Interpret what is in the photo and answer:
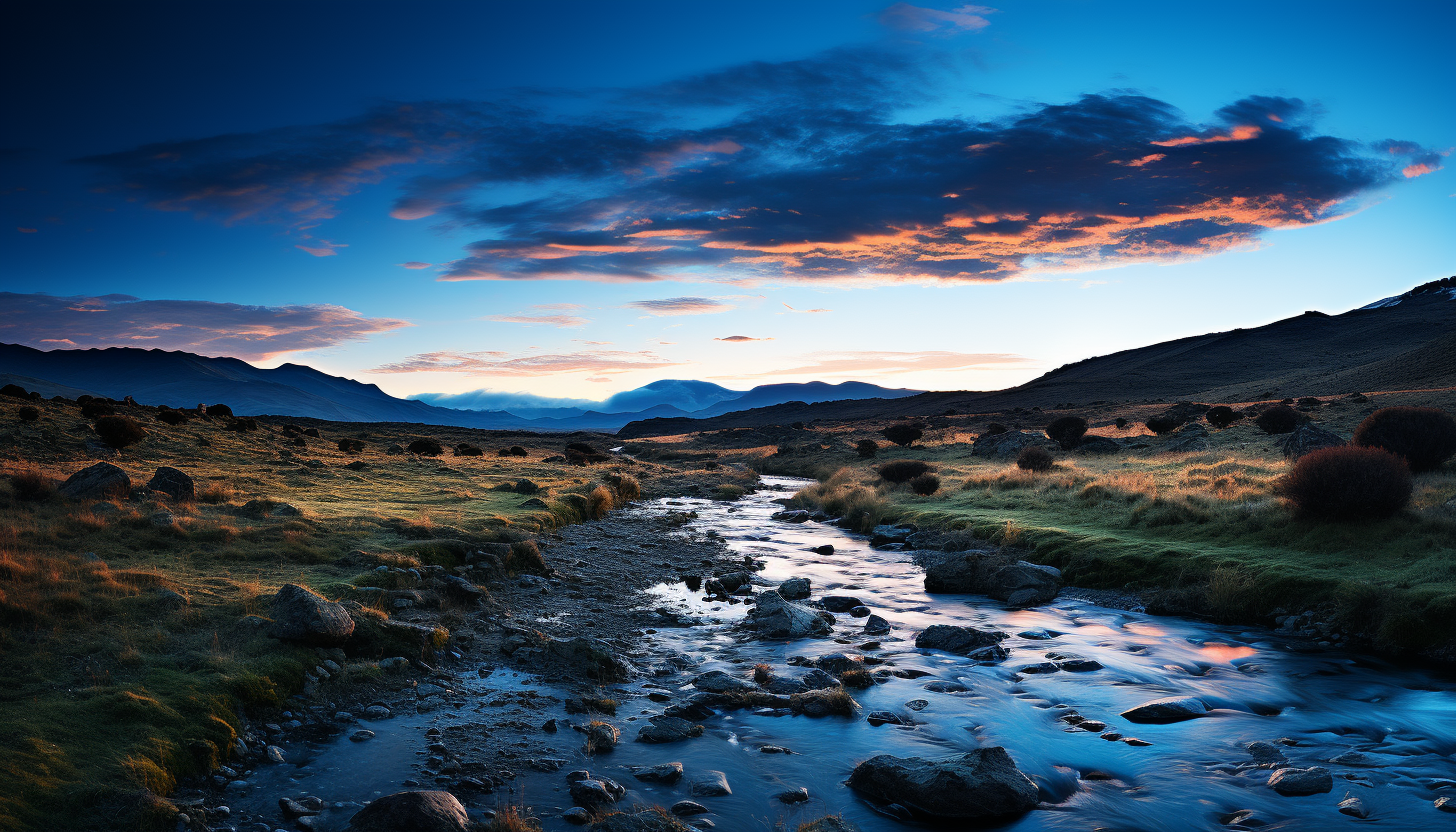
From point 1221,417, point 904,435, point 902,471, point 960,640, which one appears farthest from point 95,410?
point 1221,417

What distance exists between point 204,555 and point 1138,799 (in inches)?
707

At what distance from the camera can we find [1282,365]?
139 meters

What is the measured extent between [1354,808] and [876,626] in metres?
8.88

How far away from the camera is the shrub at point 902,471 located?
40.5 metres

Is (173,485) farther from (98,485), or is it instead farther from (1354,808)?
(1354,808)

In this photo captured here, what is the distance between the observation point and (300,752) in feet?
31.5

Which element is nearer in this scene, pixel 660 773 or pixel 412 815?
pixel 412 815

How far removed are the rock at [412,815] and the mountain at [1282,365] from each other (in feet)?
348

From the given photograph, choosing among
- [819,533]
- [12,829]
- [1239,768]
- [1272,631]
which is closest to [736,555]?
[819,533]

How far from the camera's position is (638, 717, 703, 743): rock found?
10.6 metres

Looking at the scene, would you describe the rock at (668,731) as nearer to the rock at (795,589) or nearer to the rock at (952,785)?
the rock at (952,785)

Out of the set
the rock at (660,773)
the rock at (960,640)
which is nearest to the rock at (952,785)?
the rock at (660,773)

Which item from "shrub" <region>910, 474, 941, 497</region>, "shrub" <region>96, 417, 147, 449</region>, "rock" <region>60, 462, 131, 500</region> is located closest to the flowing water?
"rock" <region>60, 462, 131, 500</region>

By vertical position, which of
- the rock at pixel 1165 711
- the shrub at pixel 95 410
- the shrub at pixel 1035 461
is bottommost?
the rock at pixel 1165 711
